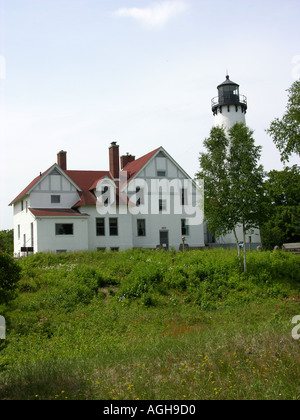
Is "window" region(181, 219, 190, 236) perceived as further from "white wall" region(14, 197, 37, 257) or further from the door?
"white wall" region(14, 197, 37, 257)

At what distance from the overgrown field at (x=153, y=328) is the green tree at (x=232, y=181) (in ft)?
7.04

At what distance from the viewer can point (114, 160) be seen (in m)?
40.2

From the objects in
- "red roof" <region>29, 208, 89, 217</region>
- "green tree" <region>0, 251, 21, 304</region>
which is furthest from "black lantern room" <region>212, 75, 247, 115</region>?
"green tree" <region>0, 251, 21, 304</region>

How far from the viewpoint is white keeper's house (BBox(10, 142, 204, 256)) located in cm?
3475

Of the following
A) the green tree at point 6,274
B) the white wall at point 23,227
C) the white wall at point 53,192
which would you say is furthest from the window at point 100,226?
the green tree at point 6,274

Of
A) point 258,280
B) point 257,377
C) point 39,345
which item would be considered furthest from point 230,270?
point 257,377

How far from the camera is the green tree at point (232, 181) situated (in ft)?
79.7

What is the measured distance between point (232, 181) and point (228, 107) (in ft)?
63.0

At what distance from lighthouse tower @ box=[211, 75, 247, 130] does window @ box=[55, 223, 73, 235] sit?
1632 centimetres

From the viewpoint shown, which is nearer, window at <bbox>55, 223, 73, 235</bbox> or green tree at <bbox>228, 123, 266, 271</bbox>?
green tree at <bbox>228, 123, 266, 271</bbox>

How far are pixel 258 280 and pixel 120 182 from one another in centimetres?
1905

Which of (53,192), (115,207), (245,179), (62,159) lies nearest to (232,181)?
(245,179)

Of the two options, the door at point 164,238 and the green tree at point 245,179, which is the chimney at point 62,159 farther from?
the green tree at point 245,179

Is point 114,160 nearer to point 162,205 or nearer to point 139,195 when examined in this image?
point 139,195
